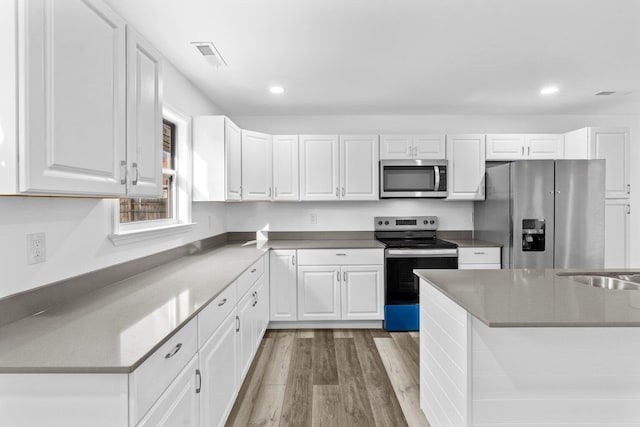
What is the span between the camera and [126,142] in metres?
1.44

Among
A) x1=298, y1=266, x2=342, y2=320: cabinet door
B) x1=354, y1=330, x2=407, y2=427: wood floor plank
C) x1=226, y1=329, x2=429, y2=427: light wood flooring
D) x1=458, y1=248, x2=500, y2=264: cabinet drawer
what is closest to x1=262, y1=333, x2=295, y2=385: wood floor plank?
x1=226, y1=329, x2=429, y2=427: light wood flooring

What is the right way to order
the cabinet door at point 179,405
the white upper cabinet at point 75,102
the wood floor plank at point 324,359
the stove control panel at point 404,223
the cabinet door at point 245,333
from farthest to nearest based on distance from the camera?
1. the stove control panel at point 404,223
2. the wood floor plank at point 324,359
3. the cabinet door at point 245,333
4. the cabinet door at point 179,405
5. the white upper cabinet at point 75,102

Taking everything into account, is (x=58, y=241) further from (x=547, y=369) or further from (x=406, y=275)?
(x=406, y=275)

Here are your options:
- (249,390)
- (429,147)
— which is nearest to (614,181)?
(429,147)

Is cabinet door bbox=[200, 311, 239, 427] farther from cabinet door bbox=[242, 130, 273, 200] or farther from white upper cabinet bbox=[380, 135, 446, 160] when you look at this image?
white upper cabinet bbox=[380, 135, 446, 160]

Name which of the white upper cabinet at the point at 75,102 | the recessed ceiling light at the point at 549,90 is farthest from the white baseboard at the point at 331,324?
the recessed ceiling light at the point at 549,90

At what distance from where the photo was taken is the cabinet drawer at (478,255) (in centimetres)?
354

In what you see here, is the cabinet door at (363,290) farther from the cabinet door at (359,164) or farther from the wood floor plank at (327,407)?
the wood floor plank at (327,407)

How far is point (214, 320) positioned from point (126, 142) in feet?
2.95

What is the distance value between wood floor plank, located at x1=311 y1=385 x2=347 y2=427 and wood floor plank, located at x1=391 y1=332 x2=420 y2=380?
648 millimetres

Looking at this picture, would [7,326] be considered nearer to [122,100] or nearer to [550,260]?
[122,100]

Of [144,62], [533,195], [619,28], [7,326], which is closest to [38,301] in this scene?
[7,326]

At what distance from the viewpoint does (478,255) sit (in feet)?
11.7

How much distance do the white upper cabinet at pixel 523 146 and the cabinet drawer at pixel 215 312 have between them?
3.16 m
